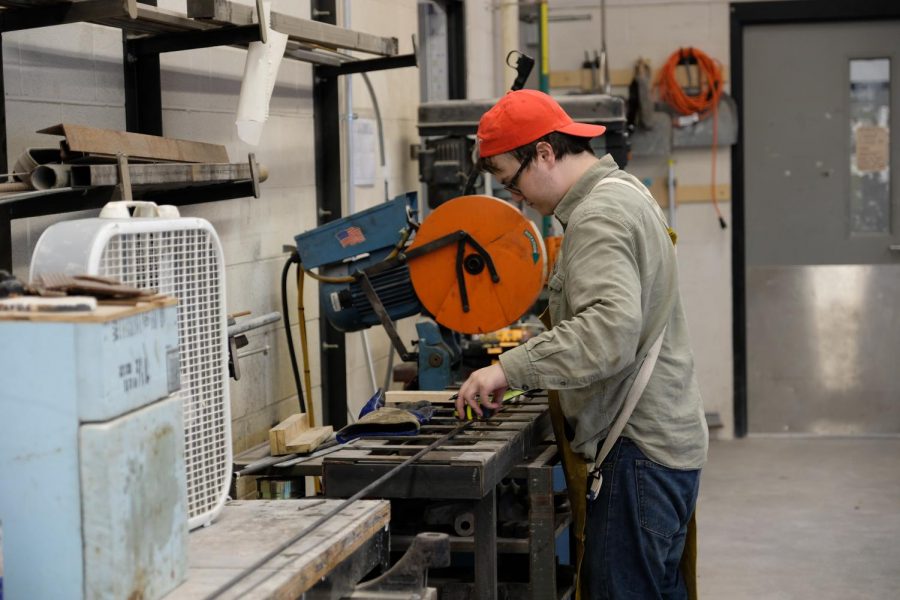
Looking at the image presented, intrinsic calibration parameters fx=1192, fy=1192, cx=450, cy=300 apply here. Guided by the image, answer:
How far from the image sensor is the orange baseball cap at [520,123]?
250 cm

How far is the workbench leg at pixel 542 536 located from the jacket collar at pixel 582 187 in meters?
0.56

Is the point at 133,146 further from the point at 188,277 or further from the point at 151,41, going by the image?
the point at 188,277

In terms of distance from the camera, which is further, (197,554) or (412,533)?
(412,533)

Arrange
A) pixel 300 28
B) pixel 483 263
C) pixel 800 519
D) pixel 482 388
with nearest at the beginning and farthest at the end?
pixel 482 388, pixel 300 28, pixel 483 263, pixel 800 519

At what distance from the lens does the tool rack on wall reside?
2.29 metres

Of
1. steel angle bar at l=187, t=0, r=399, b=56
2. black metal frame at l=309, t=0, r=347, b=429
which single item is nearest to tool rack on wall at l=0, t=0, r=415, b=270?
steel angle bar at l=187, t=0, r=399, b=56

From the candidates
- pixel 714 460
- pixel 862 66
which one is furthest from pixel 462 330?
pixel 862 66

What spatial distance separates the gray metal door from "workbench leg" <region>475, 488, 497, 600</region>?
4.75 meters

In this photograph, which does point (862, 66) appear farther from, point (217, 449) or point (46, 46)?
point (217, 449)

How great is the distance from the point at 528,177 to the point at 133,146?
0.83m

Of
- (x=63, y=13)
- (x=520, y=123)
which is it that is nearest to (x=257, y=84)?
(x=63, y=13)

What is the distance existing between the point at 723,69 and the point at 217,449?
551 centimetres

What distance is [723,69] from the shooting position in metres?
6.70

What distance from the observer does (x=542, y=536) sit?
2588 mm
